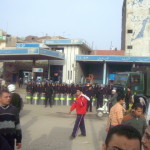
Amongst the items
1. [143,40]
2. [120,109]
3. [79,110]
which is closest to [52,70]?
[143,40]

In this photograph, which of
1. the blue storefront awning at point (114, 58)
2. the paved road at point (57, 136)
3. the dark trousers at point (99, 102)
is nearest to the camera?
the paved road at point (57, 136)

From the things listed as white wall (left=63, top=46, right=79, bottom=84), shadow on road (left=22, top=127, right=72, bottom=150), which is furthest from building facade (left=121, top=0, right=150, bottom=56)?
shadow on road (left=22, top=127, right=72, bottom=150)

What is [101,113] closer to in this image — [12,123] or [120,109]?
[120,109]

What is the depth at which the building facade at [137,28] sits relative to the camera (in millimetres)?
38969

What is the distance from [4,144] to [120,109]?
432cm

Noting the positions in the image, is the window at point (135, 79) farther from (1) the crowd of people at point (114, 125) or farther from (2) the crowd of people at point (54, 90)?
(1) the crowd of people at point (114, 125)

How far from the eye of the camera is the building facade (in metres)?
39.0

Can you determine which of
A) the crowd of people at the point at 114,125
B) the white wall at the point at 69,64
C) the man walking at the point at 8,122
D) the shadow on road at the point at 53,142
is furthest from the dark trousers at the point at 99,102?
the white wall at the point at 69,64

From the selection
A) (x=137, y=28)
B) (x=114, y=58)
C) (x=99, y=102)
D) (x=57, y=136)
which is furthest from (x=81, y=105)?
(x=137, y=28)

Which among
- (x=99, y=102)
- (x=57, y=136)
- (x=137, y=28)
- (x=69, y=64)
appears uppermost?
(x=137, y=28)

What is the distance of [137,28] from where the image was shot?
39.6 meters

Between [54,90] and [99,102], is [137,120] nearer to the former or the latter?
[99,102]

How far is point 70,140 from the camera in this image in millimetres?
7395

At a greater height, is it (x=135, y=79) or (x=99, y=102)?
(x=135, y=79)
